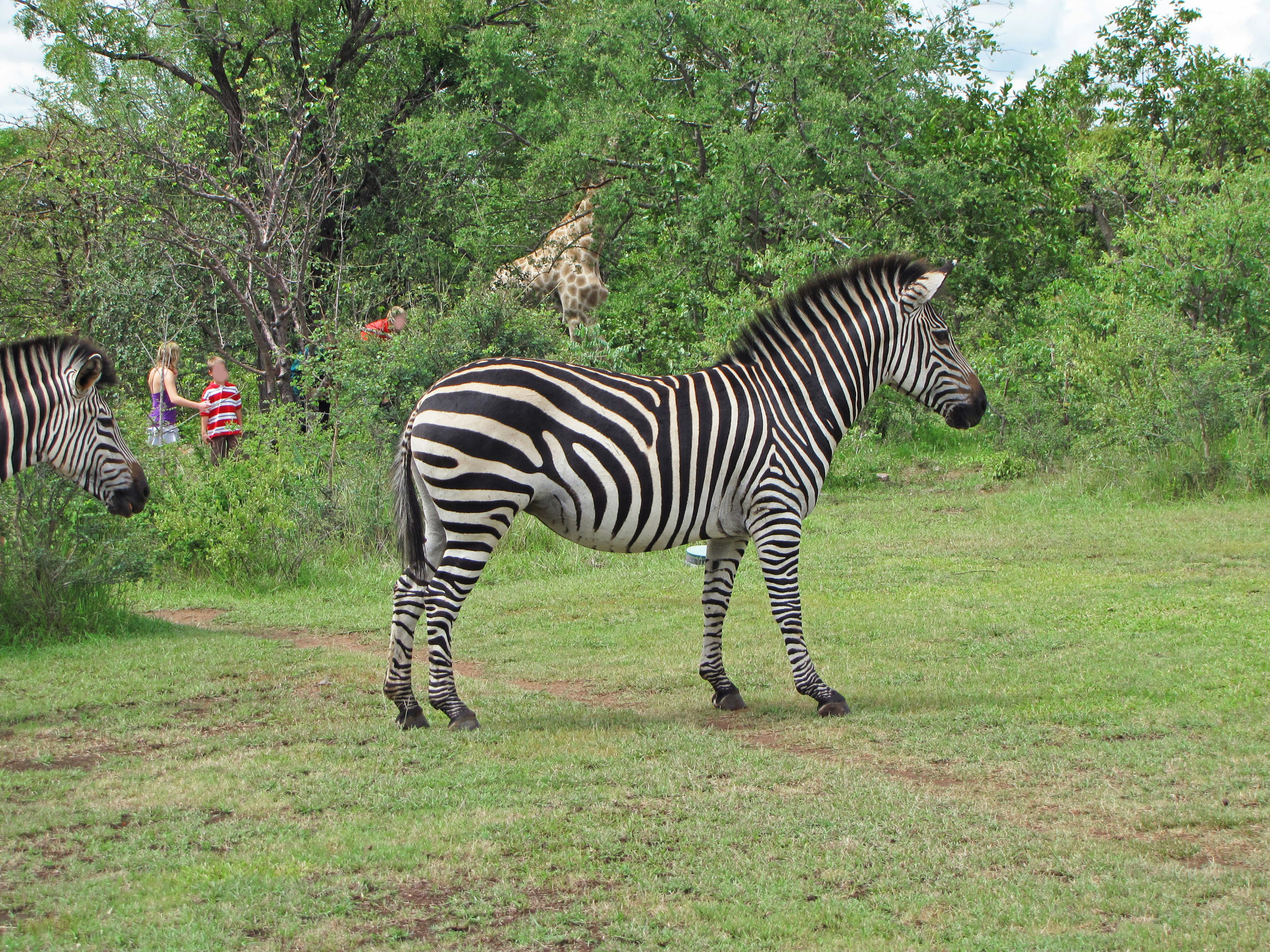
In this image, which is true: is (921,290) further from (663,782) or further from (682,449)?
(663,782)

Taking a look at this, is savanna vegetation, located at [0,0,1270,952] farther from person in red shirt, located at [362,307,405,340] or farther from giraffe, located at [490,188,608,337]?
giraffe, located at [490,188,608,337]

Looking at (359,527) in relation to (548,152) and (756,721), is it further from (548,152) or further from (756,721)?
(548,152)

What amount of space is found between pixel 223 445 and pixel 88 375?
21.6 feet

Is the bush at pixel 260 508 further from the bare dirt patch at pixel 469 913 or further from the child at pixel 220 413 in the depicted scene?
the bare dirt patch at pixel 469 913

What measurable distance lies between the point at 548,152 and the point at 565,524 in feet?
39.9

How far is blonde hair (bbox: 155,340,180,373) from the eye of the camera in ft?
44.7

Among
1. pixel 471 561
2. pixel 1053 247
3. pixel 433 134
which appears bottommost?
pixel 471 561

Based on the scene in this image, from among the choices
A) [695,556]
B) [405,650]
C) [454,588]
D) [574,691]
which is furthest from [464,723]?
[695,556]

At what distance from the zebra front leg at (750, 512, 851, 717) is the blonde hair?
891 centimetres

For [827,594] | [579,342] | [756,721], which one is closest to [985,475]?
[579,342]

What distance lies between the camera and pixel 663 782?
554 centimetres

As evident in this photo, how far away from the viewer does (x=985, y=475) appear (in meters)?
16.9

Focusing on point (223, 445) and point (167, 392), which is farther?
point (223, 445)

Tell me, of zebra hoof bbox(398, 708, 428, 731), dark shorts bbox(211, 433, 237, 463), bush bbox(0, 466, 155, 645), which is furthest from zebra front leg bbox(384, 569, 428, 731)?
dark shorts bbox(211, 433, 237, 463)
